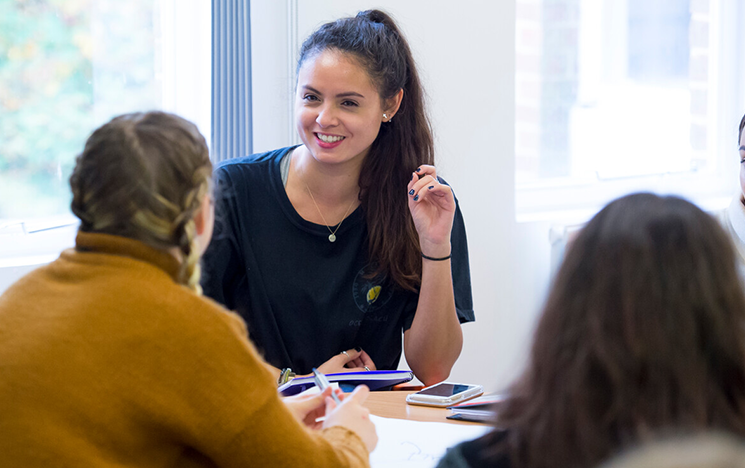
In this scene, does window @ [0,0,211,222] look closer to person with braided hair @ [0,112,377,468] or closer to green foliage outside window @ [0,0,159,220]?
green foliage outside window @ [0,0,159,220]

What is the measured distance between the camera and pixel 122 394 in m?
0.74

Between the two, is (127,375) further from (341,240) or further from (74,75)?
(74,75)

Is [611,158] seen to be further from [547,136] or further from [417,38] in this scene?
[417,38]

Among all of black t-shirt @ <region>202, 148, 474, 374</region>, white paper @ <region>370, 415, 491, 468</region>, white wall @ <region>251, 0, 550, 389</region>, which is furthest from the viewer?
white wall @ <region>251, 0, 550, 389</region>

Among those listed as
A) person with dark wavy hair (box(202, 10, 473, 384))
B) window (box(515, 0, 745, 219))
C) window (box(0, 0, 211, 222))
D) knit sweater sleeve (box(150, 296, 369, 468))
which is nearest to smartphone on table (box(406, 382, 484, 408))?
person with dark wavy hair (box(202, 10, 473, 384))

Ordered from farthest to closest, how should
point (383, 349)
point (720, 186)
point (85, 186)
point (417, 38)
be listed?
point (720, 186) < point (417, 38) < point (383, 349) < point (85, 186)

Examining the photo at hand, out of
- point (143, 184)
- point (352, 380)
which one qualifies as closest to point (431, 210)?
point (352, 380)

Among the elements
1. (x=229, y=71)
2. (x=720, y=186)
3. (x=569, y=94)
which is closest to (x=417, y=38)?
(x=229, y=71)

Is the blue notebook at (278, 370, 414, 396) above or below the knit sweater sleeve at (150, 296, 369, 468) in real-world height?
below

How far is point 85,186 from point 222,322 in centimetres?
23

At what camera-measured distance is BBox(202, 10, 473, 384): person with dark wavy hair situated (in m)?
1.71

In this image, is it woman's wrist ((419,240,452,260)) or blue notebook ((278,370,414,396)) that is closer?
blue notebook ((278,370,414,396))

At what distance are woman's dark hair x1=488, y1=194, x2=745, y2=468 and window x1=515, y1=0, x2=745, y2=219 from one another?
2.57 m

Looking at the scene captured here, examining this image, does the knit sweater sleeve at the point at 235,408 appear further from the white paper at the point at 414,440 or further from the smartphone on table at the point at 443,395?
the smartphone on table at the point at 443,395
